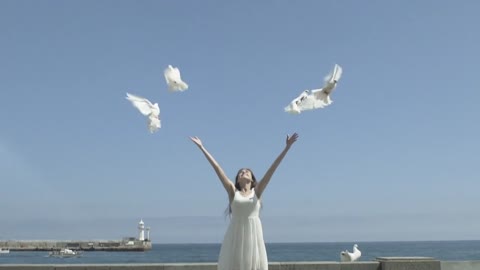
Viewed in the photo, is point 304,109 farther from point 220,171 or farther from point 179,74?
point 179,74

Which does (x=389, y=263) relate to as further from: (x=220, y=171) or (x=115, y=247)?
(x=115, y=247)

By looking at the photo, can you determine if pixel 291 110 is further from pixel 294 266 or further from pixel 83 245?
pixel 83 245

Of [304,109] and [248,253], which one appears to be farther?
[304,109]

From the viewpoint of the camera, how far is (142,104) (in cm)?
697

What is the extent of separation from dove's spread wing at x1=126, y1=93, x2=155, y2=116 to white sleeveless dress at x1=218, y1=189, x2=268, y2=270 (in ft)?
5.29

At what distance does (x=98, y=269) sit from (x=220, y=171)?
4.20 meters

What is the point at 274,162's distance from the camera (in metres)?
6.08

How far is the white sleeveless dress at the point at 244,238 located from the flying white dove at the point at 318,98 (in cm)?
106

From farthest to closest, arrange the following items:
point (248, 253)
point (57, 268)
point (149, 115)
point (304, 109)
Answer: point (57, 268) → point (149, 115) → point (304, 109) → point (248, 253)

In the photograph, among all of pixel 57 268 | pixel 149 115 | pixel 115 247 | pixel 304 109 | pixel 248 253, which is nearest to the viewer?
pixel 248 253

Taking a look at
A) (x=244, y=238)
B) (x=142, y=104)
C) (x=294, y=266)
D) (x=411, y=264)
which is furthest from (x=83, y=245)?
(x=244, y=238)

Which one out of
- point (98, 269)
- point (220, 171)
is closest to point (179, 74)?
point (220, 171)

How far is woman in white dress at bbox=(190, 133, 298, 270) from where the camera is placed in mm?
5961

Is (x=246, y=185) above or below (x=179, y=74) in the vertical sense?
below
